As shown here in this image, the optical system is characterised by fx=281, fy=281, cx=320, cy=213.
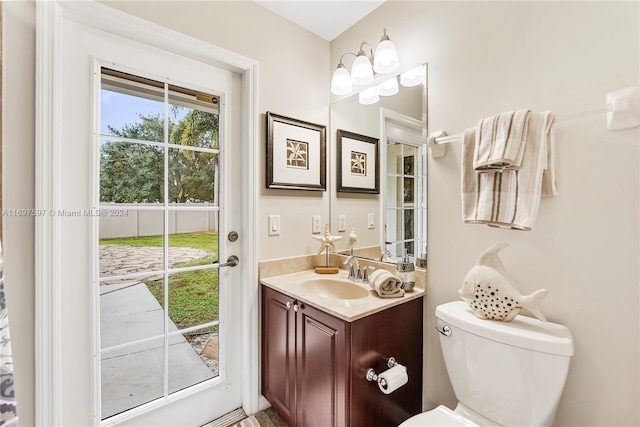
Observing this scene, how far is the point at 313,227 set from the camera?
185 cm

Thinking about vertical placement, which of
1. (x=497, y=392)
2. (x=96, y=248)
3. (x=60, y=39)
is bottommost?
(x=497, y=392)

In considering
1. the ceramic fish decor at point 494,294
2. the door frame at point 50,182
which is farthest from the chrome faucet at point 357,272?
the door frame at point 50,182

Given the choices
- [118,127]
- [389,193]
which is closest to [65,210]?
[118,127]

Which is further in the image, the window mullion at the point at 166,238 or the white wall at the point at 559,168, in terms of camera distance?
the window mullion at the point at 166,238

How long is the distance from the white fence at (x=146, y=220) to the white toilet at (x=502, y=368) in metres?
1.23

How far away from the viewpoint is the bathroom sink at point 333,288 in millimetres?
1539

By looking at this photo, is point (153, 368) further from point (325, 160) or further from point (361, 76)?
point (361, 76)

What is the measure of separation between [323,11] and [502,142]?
1.32 m

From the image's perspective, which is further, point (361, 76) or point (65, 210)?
point (361, 76)

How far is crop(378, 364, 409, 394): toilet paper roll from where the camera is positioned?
108 centimetres

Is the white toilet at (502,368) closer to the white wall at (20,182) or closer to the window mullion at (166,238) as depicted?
the window mullion at (166,238)

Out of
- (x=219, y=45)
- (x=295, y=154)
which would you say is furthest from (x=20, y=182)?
(x=295, y=154)

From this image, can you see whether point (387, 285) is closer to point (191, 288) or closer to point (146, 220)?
point (191, 288)

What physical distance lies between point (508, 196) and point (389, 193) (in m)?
0.67
